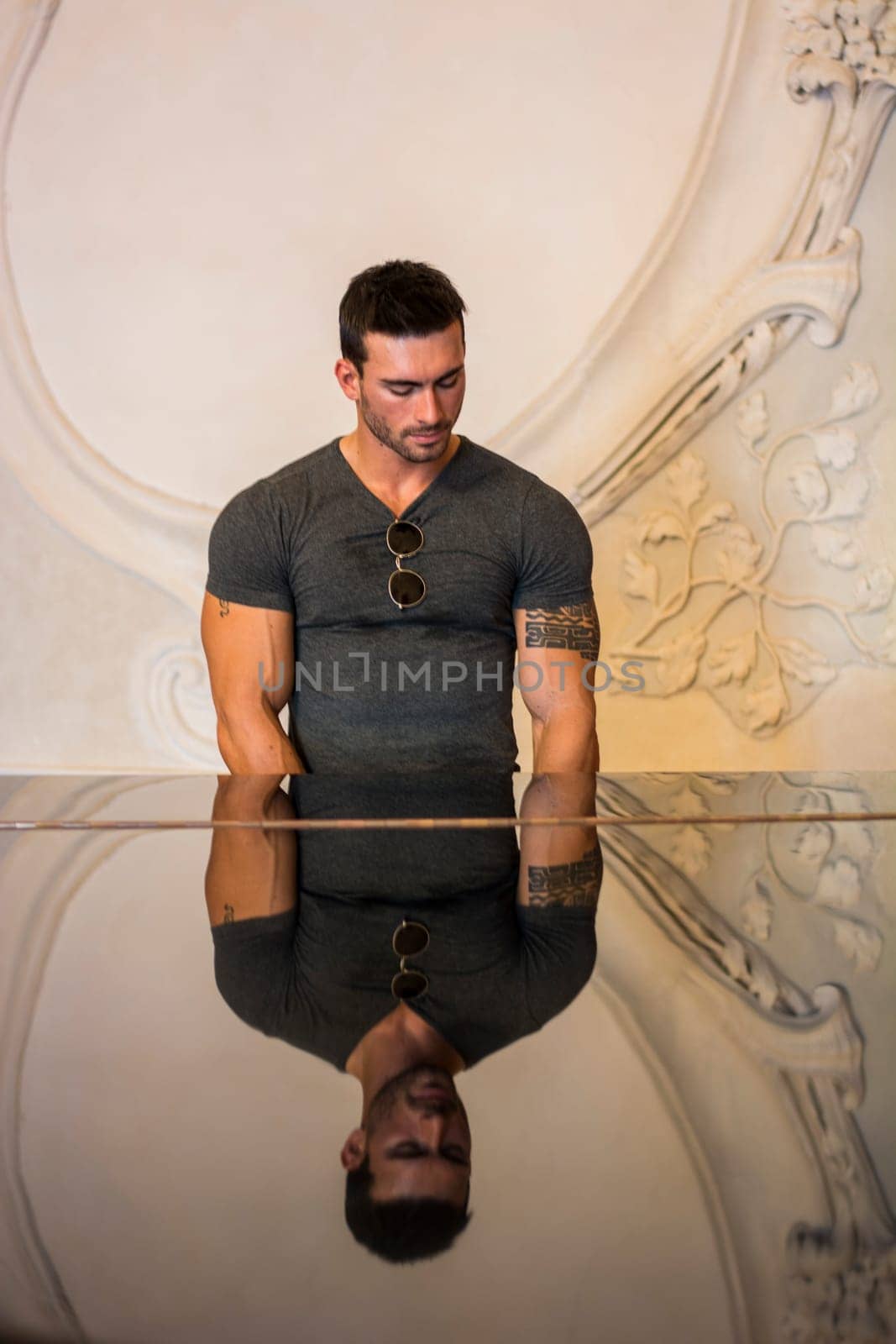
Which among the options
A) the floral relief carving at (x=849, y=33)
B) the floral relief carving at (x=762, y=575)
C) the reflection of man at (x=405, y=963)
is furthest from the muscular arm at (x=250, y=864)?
the floral relief carving at (x=849, y=33)

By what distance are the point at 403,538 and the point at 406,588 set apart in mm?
82

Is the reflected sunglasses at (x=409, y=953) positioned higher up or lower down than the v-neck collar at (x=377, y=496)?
lower down

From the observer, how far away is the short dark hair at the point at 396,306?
2.16 metres

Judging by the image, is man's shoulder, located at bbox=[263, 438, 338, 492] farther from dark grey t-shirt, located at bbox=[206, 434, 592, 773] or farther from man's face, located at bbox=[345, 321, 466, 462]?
man's face, located at bbox=[345, 321, 466, 462]

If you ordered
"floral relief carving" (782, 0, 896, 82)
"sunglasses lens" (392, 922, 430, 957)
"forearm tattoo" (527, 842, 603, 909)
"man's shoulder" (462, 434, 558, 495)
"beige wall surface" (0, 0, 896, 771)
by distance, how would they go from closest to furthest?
"sunglasses lens" (392, 922, 430, 957), "forearm tattoo" (527, 842, 603, 909), "man's shoulder" (462, 434, 558, 495), "floral relief carving" (782, 0, 896, 82), "beige wall surface" (0, 0, 896, 771)

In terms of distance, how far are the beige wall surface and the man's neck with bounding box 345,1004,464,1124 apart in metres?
2.60

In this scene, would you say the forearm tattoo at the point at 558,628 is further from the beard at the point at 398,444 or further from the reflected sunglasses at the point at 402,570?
the beard at the point at 398,444

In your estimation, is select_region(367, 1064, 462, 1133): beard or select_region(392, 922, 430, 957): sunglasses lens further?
select_region(392, 922, 430, 957): sunglasses lens

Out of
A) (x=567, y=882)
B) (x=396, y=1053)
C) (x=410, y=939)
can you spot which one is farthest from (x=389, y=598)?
(x=396, y=1053)

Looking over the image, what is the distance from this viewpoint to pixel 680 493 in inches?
121

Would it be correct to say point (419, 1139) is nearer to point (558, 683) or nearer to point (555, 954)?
point (555, 954)

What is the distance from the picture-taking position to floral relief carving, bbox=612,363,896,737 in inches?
119

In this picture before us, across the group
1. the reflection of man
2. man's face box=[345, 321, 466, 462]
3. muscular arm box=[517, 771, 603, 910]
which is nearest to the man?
man's face box=[345, 321, 466, 462]

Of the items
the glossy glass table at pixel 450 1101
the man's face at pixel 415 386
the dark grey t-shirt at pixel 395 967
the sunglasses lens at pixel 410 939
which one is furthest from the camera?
the man's face at pixel 415 386
